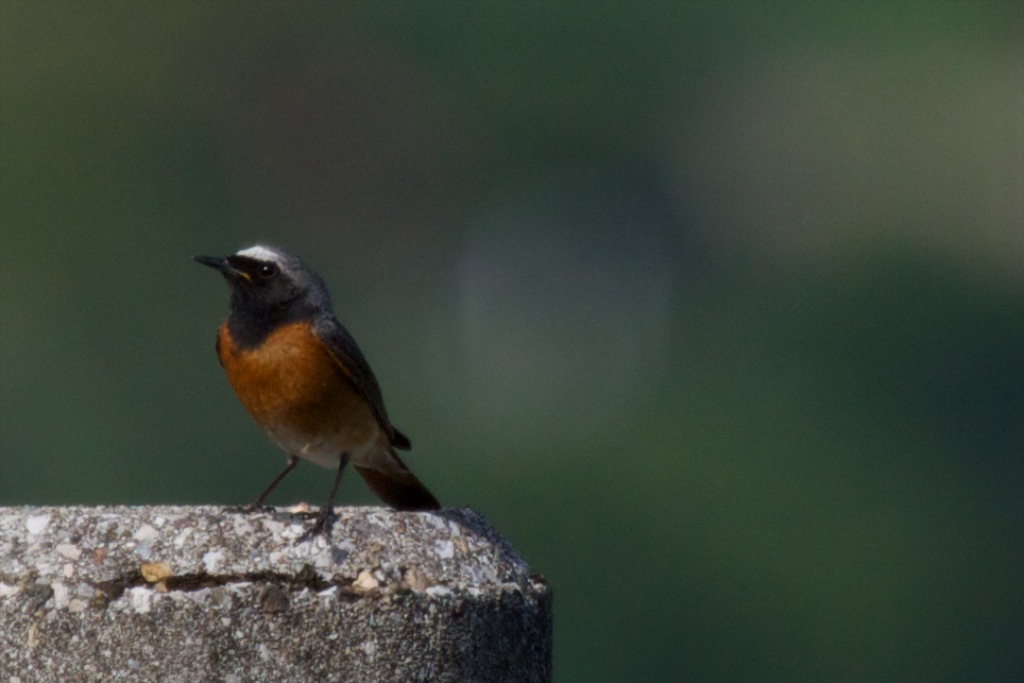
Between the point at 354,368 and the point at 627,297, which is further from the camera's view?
the point at 627,297

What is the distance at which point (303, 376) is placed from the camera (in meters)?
5.14

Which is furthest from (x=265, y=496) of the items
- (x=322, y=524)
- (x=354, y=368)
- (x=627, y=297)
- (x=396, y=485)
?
(x=627, y=297)

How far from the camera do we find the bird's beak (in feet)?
17.1

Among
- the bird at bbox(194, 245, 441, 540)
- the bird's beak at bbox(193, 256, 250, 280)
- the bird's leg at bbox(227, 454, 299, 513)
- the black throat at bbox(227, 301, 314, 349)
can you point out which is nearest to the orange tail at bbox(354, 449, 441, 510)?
the bird at bbox(194, 245, 441, 540)

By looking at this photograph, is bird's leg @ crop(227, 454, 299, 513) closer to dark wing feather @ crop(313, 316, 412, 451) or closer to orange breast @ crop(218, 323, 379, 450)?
orange breast @ crop(218, 323, 379, 450)

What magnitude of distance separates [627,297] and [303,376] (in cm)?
2325

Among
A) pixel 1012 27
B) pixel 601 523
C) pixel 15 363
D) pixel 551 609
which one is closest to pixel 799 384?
pixel 601 523

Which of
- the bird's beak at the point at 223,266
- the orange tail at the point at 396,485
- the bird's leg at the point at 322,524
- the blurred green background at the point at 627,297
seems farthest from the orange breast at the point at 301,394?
the blurred green background at the point at 627,297

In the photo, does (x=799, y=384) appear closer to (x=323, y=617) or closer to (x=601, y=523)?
(x=601, y=523)

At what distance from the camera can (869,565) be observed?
19500 millimetres

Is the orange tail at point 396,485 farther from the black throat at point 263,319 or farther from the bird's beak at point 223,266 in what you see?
the bird's beak at point 223,266

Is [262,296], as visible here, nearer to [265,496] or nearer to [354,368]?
[354,368]

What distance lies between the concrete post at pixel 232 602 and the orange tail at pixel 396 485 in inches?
62.8

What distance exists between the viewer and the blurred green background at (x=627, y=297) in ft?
60.6
